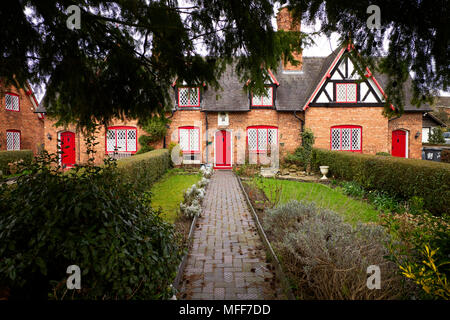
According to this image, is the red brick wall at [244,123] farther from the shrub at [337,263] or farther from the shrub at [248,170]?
the shrub at [337,263]

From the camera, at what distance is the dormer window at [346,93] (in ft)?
53.1

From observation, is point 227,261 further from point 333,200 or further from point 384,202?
point 384,202

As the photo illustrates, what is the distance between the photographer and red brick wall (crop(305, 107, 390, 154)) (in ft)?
53.4

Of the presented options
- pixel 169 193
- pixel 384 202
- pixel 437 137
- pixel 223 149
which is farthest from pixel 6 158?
pixel 437 137

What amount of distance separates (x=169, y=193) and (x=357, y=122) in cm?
1253

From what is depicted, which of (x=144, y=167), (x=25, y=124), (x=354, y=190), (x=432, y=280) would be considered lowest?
(x=354, y=190)

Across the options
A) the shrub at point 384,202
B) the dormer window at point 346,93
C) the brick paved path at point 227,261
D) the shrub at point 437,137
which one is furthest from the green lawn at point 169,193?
the shrub at point 437,137

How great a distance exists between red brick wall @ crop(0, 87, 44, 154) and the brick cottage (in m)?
3.05

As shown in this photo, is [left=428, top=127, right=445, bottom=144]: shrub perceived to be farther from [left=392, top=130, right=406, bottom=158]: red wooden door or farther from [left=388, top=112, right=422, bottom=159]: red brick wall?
[left=392, top=130, right=406, bottom=158]: red wooden door

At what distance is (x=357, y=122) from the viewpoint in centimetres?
1636

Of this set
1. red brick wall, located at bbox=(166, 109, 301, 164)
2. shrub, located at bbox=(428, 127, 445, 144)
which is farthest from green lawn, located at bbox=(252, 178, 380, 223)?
shrub, located at bbox=(428, 127, 445, 144)

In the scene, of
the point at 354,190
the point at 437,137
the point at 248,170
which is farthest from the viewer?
the point at 437,137

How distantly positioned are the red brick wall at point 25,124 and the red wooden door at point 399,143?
77.9ft

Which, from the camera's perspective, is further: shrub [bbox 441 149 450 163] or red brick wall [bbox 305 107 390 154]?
red brick wall [bbox 305 107 390 154]
